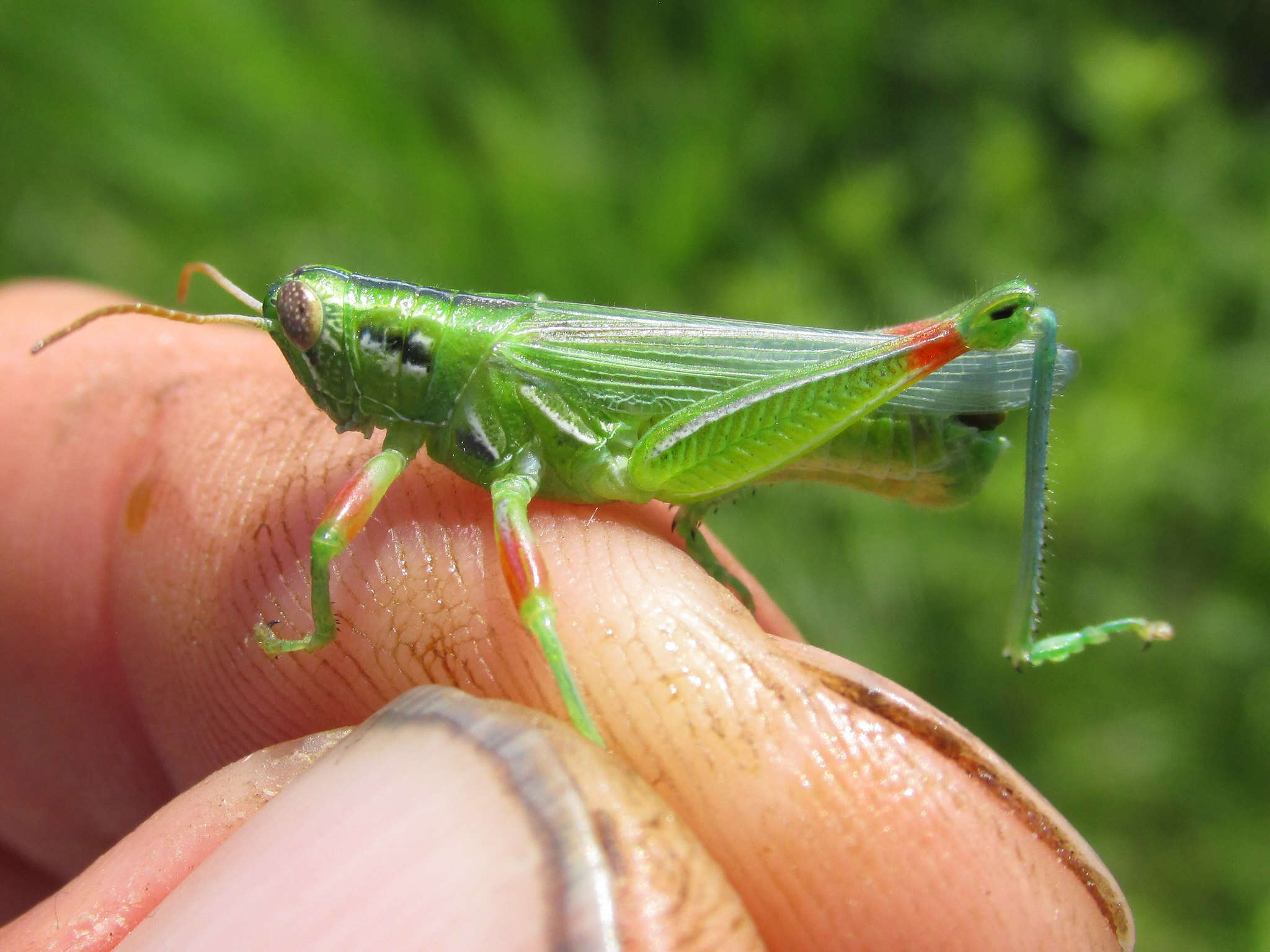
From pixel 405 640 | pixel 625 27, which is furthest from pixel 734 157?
pixel 405 640

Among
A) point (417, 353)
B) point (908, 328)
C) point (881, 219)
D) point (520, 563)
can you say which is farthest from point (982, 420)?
point (881, 219)

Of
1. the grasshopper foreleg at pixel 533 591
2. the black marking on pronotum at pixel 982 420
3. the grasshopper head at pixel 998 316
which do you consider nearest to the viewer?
the grasshopper foreleg at pixel 533 591

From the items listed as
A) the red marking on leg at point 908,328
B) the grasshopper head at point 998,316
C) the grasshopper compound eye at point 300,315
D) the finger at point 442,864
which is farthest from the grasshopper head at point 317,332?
the grasshopper head at point 998,316

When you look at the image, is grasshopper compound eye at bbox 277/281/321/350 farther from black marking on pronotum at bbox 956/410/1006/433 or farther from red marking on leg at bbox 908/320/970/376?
black marking on pronotum at bbox 956/410/1006/433

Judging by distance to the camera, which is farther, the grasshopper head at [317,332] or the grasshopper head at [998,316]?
the grasshopper head at [317,332]

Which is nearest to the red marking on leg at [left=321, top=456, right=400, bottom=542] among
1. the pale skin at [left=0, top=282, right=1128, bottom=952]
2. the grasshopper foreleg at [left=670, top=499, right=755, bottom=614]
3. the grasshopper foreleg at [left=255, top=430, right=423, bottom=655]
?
the grasshopper foreleg at [left=255, top=430, right=423, bottom=655]

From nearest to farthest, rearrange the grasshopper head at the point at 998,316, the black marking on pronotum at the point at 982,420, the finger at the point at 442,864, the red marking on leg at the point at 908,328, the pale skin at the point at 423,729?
the finger at the point at 442,864
the pale skin at the point at 423,729
the grasshopper head at the point at 998,316
the red marking on leg at the point at 908,328
the black marking on pronotum at the point at 982,420

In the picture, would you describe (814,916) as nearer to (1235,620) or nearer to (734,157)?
(1235,620)

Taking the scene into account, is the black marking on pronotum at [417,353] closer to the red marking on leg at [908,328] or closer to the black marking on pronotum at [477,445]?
the black marking on pronotum at [477,445]
